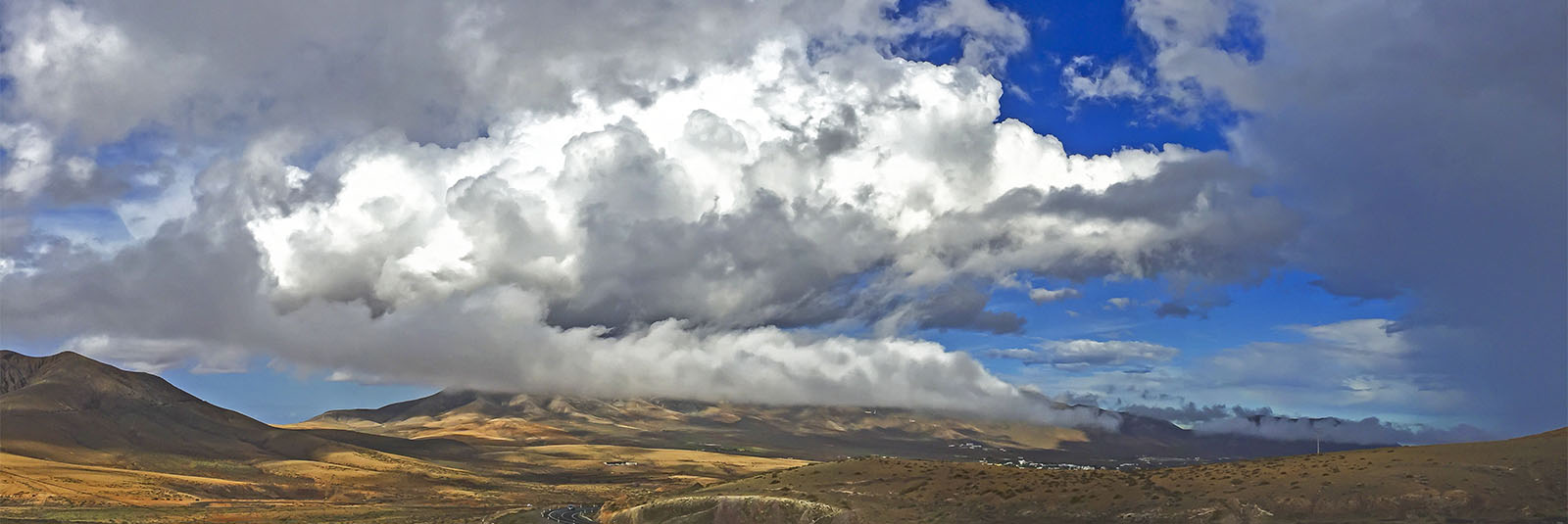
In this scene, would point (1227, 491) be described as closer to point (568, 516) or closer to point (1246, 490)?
point (1246, 490)

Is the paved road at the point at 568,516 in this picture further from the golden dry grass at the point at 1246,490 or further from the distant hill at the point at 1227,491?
the golden dry grass at the point at 1246,490

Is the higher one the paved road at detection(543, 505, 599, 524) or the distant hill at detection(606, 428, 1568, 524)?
the distant hill at detection(606, 428, 1568, 524)

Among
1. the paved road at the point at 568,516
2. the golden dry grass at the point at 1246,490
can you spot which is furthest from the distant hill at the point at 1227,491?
the paved road at the point at 568,516

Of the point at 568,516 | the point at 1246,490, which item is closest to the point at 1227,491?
the point at 1246,490

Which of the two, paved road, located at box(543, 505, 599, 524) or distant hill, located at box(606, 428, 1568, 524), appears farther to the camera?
paved road, located at box(543, 505, 599, 524)

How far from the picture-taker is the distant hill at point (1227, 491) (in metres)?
93.8

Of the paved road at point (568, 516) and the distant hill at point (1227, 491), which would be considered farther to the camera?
the paved road at point (568, 516)

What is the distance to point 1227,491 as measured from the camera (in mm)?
103062

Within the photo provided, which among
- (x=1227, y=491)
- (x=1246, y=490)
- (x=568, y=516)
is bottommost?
(x=568, y=516)

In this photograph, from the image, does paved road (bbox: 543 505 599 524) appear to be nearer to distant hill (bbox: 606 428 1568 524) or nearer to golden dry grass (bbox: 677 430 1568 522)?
distant hill (bbox: 606 428 1568 524)

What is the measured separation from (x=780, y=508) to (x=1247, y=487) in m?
43.4

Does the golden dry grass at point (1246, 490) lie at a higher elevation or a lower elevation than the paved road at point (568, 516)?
higher

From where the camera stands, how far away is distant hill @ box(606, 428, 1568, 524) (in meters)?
93.8

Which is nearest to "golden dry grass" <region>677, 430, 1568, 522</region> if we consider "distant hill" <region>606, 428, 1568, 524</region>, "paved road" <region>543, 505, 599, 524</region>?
"distant hill" <region>606, 428, 1568, 524</region>
